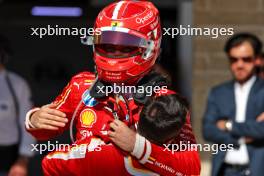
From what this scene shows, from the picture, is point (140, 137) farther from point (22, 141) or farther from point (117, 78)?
point (22, 141)

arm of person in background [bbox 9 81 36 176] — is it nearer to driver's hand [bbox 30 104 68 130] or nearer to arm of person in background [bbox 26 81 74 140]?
arm of person in background [bbox 26 81 74 140]

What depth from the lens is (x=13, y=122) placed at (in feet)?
21.5

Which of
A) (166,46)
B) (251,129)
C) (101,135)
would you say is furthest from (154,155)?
(166,46)

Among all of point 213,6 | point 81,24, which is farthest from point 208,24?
point 81,24

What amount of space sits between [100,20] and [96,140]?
19.0 inches

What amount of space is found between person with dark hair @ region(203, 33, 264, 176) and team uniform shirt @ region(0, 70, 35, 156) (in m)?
1.31

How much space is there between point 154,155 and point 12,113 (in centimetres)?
329

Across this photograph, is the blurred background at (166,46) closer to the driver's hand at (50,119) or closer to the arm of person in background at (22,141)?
the arm of person in background at (22,141)

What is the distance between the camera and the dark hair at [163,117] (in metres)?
3.33

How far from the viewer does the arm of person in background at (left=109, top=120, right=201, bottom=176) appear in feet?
10.9

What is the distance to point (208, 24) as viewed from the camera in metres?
8.01

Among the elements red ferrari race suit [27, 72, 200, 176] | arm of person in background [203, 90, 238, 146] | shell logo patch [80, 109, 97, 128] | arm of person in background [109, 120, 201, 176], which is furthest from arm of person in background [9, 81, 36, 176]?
arm of person in background [109, 120, 201, 176]

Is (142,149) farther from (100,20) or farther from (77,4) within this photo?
(77,4)

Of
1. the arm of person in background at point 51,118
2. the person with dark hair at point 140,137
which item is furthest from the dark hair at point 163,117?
the arm of person in background at point 51,118
